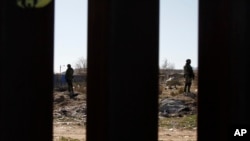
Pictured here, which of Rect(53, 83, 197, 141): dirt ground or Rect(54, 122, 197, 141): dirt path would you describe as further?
Rect(53, 83, 197, 141): dirt ground

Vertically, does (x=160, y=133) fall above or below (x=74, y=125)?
above

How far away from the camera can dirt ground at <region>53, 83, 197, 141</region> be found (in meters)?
11.6

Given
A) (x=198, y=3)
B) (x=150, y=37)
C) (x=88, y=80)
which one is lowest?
(x=88, y=80)

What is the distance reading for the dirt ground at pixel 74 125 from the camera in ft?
37.9

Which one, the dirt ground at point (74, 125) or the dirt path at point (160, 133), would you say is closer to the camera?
the dirt path at point (160, 133)

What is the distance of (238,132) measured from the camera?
327cm

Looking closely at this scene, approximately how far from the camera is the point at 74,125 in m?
14.7
